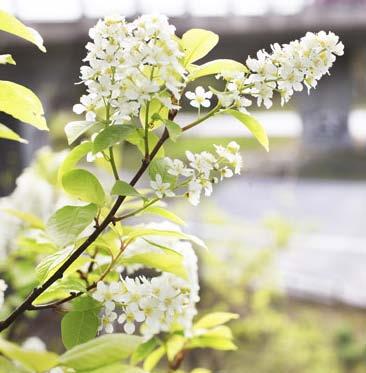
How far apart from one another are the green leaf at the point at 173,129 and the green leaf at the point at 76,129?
0.12 ft

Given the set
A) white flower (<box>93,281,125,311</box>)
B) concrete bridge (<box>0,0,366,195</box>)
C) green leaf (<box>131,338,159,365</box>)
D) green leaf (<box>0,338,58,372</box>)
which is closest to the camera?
green leaf (<box>0,338,58,372</box>)

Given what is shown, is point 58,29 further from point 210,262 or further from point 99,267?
point 99,267

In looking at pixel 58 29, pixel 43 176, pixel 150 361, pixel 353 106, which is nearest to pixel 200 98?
pixel 150 361

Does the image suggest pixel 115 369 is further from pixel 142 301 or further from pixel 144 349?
pixel 144 349

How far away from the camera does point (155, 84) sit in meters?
0.30

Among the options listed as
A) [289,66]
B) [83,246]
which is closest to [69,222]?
[83,246]

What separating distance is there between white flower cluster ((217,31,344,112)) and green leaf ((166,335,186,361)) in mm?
236

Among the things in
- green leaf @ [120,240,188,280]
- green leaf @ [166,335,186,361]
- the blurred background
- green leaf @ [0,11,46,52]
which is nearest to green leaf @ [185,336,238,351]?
green leaf @ [166,335,186,361]

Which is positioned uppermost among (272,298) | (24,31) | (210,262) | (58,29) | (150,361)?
(58,29)

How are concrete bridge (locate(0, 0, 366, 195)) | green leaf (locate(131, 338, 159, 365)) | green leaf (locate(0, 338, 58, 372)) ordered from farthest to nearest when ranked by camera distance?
concrete bridge (locate(0, 0, 366, 195)), green leaf (locate(131, 338, 159, 365)), green leaf (locate(0, 338, 58, 372))

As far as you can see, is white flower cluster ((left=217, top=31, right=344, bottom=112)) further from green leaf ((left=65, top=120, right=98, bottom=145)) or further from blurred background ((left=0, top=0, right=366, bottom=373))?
blurred background ((left=0, top=0, right=366, bottom=373))

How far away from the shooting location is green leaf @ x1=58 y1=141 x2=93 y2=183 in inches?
13.7

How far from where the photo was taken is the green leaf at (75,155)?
1.14ft

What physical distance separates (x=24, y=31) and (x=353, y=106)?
310 centimetres
